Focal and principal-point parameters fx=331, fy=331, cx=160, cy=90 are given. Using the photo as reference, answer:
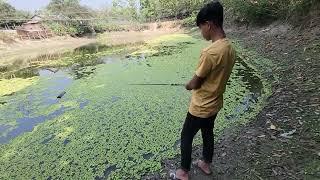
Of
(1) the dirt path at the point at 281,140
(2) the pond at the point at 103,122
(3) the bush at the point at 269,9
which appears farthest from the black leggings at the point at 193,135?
(3) the bush at the point at 269,9

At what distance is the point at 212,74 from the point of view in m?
2.59

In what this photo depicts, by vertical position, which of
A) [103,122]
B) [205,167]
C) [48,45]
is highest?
[205,167]

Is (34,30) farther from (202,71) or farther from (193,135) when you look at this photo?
(202,71)

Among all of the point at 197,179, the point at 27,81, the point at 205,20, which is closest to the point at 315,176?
the point at 197,179

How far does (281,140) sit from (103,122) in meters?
2.74

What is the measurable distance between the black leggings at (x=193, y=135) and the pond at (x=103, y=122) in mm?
612

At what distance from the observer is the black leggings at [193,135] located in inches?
111

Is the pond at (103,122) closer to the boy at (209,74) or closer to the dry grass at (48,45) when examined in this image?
the boy at (209,74)

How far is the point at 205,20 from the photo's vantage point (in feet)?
8.20

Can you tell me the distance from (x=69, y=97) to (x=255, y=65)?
4.30 metres

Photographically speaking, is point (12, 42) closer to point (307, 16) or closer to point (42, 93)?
point (42, 93)

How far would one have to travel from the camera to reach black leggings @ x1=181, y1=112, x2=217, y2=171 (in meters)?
2.83

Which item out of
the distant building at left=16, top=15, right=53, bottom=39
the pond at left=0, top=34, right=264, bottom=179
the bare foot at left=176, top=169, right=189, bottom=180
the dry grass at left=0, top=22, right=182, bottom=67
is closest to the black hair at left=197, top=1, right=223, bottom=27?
the bare foot at left=176, top=169, right=189, bottom=180

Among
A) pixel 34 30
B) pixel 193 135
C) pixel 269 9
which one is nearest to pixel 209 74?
pixel 193 135
